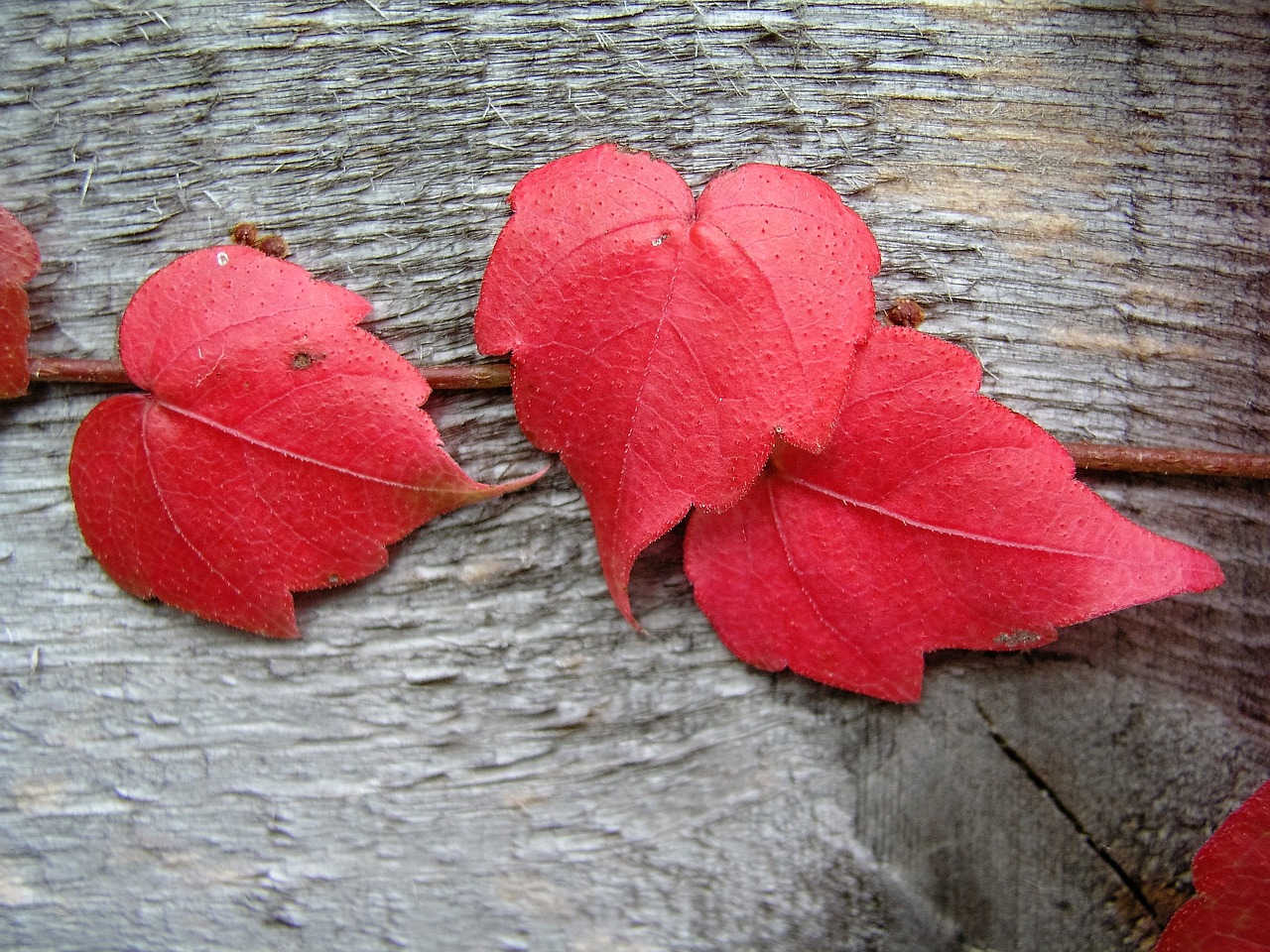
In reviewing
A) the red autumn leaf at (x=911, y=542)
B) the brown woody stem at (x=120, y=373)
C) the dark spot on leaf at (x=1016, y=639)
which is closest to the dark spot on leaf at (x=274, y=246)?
the brown woody stem at (x=120, y=373)

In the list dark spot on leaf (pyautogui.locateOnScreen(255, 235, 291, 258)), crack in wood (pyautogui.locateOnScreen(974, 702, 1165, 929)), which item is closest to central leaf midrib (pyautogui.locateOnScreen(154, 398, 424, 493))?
dark spot on leaf (pyautogui.locateOnScreen(255, 235, 291, 258))

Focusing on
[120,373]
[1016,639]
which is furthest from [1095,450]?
[120,373]

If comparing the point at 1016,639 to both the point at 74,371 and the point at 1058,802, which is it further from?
the point at 74,371

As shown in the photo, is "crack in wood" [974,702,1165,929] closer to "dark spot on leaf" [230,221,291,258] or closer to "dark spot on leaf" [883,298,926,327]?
"dark spot on leaf" [883,298,926,327]

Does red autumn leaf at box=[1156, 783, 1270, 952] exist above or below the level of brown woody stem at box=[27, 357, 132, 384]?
below

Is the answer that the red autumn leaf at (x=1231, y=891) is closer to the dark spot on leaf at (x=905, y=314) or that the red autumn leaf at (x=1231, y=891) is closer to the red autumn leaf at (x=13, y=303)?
the dark spot on leaf at (x=905, y=314)

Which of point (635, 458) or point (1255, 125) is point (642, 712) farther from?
point (1255, 125)

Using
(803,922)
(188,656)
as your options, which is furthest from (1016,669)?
(188,656)
